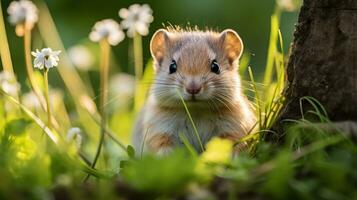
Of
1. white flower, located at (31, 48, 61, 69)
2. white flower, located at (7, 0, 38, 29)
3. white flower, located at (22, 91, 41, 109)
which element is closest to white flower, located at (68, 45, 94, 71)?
white flower, located at (22, 91, 41, 109)

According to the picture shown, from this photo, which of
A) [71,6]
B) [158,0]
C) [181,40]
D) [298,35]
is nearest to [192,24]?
[158,0]

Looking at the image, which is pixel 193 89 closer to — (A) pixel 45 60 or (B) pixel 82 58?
(A) pixel 45 60

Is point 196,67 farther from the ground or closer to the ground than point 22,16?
closer to the ground

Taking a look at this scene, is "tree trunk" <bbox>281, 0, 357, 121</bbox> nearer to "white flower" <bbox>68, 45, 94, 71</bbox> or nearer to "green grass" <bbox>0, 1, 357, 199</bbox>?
"green grass" <bbox>0, 1, 357, 199</bbox>

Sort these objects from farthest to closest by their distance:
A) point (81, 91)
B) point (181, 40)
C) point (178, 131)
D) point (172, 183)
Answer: point (81, 91), point (181, 40), point (178, 131), point (172, 183)

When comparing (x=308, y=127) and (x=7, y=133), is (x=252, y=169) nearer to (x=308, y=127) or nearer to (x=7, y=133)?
(x=308, y=127)

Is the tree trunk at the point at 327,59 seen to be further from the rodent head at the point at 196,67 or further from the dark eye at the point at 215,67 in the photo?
the dark eye at the point at 215,67

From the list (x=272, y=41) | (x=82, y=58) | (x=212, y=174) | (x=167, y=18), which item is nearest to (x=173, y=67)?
(x=272, y=41)
